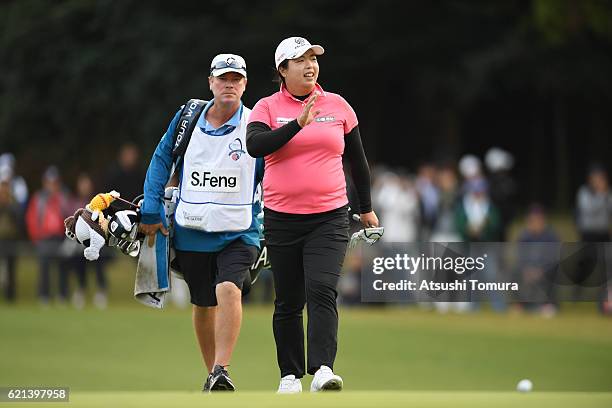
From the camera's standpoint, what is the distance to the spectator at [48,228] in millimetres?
23375

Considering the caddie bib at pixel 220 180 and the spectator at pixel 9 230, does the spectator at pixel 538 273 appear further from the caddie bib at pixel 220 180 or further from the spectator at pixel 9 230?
the spectator at pixel 9 230

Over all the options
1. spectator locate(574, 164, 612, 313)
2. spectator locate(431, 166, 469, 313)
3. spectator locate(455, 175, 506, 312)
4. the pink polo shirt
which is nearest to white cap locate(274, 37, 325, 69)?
the pink polo shirt

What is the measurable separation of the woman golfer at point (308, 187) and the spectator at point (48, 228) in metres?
14.1

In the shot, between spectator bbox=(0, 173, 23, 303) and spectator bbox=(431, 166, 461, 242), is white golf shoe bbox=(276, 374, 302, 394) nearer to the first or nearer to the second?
spectator bbox=(431, 166, 461, 242)

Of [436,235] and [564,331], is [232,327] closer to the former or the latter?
[564,331]

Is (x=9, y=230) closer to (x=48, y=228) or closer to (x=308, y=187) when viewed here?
(x=48, y=228)

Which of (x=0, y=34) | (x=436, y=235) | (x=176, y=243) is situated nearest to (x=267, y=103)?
(x=176, y=243)

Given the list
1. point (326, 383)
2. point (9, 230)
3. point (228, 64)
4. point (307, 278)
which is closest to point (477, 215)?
point (9, 230)

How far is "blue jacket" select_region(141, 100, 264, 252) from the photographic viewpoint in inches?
404

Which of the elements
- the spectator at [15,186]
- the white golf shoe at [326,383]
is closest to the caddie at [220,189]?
the white golf shoe at [326,383]

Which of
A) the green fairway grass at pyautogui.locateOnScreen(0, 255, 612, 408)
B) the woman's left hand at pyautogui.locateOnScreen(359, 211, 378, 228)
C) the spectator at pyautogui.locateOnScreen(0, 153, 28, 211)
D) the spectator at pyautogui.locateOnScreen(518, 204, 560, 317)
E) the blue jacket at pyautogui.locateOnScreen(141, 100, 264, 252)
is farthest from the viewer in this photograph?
the spectator at pyautogui.locateOnScreen(0, 153, 28, 211)

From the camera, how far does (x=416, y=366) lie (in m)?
15.8

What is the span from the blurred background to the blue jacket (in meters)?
3.87

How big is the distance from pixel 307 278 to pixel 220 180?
3.76ft
